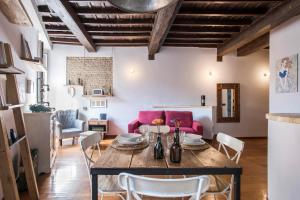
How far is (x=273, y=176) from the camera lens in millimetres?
2785

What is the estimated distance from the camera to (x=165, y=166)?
1605mm

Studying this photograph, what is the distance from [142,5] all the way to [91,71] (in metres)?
5.62

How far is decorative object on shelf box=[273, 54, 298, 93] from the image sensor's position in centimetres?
264

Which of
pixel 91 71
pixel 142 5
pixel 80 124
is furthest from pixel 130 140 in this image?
pixel 91 71

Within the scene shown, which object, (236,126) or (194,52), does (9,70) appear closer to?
(194,52)

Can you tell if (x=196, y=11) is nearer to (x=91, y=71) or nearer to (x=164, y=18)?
(x=164, y=18)

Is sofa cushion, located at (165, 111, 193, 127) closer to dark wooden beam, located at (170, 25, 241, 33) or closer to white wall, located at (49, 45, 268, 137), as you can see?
white wall, located at (49, 45, 268, 137)

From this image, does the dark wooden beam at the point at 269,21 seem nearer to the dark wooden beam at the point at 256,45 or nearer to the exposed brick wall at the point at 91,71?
the dark wooden beam at the point at 256,45

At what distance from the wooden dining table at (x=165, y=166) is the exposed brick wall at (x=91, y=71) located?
5223mm

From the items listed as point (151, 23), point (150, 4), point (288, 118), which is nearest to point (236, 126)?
point (151, 23)

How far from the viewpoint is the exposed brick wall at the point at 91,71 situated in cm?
684

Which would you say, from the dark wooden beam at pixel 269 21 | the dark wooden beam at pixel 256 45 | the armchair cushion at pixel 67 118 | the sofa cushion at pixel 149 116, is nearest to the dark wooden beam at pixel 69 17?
the armchair cushion at pixel 67 118

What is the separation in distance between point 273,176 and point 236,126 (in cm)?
452

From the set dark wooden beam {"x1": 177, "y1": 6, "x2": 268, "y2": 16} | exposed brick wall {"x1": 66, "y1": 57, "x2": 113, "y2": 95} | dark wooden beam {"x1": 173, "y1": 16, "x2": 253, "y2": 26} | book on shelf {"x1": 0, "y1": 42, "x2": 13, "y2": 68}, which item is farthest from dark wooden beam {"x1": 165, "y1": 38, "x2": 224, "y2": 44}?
book on shelf {"x1": 0, "y1": 42, "x2": 13, "y2": 68}
